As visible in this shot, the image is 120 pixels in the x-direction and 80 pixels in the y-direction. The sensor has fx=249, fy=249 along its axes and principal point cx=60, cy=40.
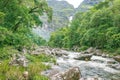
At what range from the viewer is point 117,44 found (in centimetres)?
5884

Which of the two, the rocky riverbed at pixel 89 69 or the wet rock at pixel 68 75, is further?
the rocky riverbed at pixel 89 69

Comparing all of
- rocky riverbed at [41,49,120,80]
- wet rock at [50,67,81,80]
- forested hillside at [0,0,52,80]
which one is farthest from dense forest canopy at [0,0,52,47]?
wet rock at [50,67,81,80]

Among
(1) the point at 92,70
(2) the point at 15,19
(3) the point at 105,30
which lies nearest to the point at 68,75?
(1) the point at 92,70

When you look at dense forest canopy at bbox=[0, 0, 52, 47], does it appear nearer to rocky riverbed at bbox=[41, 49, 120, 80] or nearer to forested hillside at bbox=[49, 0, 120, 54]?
rocky riverbed at bbox=[41, 49, 120, 80]

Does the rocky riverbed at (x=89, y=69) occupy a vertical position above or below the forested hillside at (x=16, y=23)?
below

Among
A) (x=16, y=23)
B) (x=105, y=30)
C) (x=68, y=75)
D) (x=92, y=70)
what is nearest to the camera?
(x=68, y=75)

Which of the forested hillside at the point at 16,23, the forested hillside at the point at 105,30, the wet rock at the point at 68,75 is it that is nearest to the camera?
the wet rock at the point at 68,75

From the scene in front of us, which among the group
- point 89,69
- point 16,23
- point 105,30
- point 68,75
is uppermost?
point 16,23

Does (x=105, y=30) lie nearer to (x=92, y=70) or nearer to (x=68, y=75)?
(x=92, y=70)

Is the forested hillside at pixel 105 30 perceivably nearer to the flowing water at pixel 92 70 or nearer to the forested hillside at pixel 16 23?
the forested hillside at pixel 16 23

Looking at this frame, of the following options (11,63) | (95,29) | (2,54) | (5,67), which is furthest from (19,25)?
(95,29)

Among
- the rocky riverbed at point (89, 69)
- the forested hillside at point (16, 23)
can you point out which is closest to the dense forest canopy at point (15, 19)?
the forested hillside at point (16, 23)

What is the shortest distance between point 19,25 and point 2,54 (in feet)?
44.3

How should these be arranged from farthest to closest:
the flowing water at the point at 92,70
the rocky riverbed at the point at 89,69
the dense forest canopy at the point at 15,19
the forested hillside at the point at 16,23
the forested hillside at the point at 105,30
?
the forested hillside at the point at 105,30 → the dense forest canopy at the point at 15,19 → the forested hillside at the point at 16,23 → the flowing water at the point at 92,70 → the rocky riverbed at the point at 89,69
